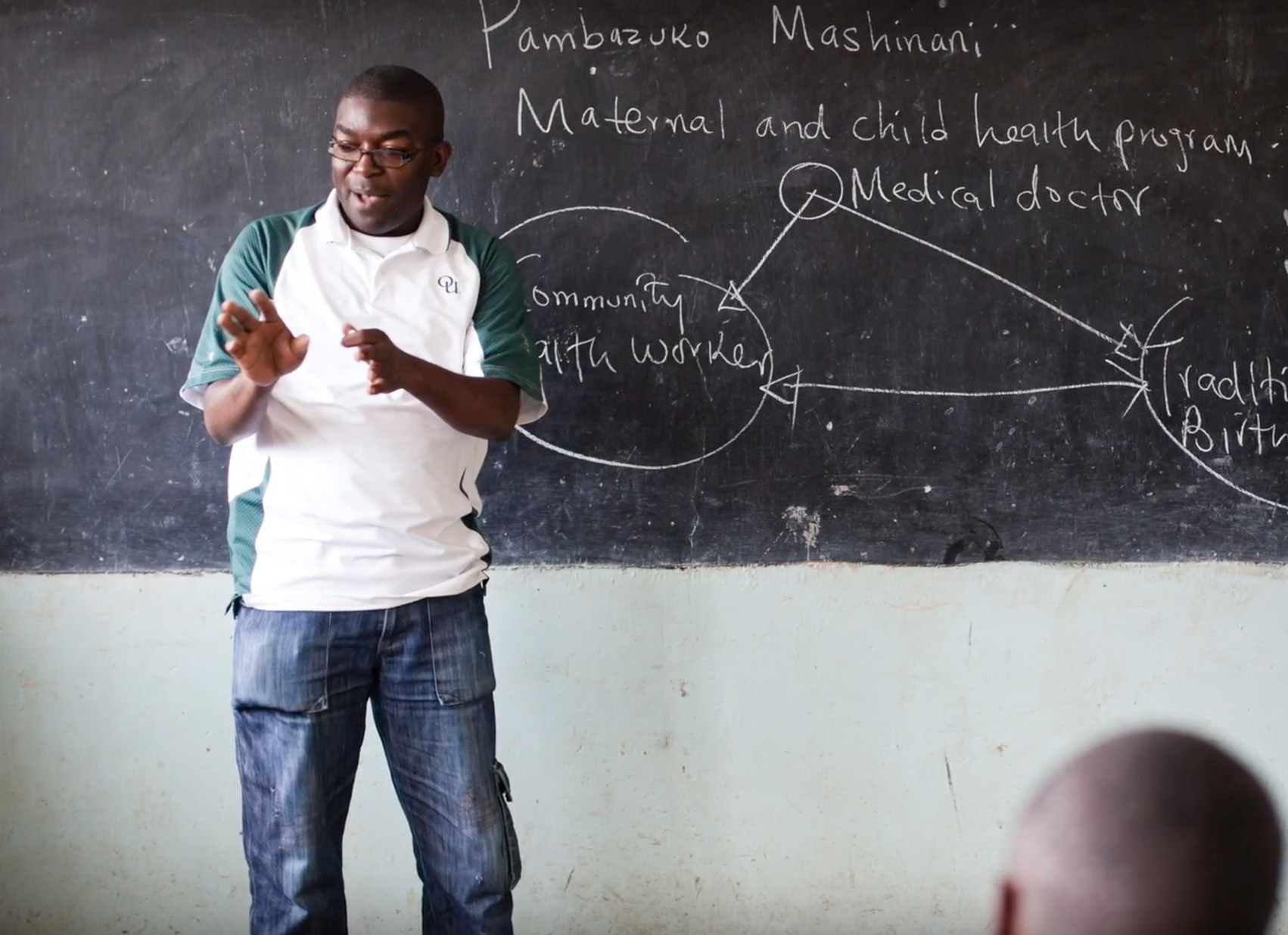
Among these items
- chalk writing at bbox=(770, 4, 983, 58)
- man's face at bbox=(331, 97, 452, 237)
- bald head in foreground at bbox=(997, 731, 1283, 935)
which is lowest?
bald head in foreground at bbox=(997, 731, 1283, 935)

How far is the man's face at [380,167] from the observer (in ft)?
6.85

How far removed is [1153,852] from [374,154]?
1671 mm

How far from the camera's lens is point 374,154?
2090mm

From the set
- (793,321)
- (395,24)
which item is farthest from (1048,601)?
(395,24)

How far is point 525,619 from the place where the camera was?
273 centimetres

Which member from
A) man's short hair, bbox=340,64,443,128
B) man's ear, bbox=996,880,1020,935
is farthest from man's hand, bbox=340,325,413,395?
man's ear, bbox=996,880,1020,935

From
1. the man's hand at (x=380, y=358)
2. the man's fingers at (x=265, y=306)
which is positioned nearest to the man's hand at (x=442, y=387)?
the man's hand at (x=380, y=358)

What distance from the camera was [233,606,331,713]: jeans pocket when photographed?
6.70 ft

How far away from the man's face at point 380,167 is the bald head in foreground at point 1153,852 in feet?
5.17

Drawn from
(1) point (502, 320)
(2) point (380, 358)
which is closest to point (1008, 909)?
(2) point (380, 358)

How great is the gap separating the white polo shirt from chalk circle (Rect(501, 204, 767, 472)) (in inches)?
20.8

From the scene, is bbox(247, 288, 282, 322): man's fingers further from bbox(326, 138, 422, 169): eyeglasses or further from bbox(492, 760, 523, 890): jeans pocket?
bbox(492, 760, 523, 890): jeans pocket

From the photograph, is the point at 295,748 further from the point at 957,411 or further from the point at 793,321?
the point at 957,411

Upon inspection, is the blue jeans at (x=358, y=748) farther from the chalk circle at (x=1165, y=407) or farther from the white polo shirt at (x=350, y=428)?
the chalk circle at (x=1165, y=407)
